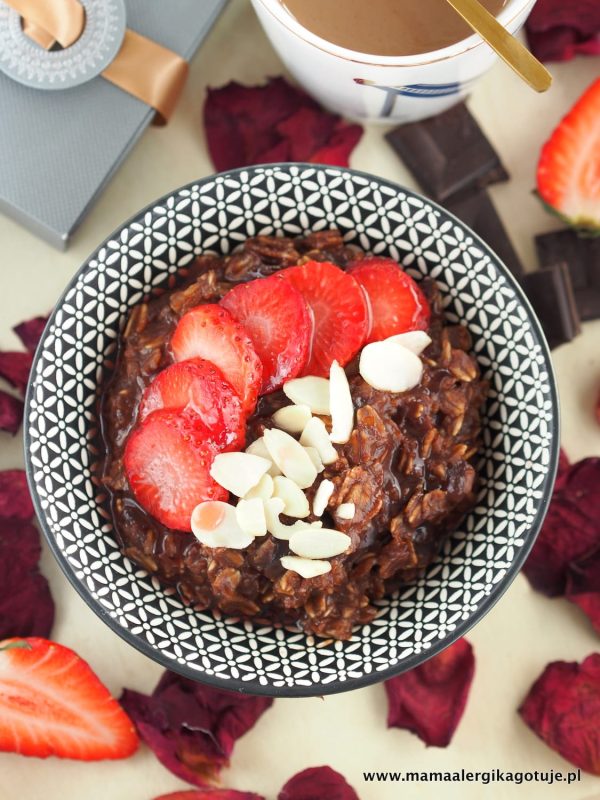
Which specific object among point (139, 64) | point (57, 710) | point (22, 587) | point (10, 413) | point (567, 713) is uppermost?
point (139, 64)

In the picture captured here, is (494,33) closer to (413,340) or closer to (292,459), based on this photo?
(413,340)

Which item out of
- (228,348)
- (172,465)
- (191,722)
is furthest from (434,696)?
(228,348)

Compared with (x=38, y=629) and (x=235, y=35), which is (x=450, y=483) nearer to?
(x=38, y=629)

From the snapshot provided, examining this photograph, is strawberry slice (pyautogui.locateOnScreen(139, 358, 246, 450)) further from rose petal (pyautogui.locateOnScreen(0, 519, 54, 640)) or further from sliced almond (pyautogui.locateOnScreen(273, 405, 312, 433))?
rose petal (pyautogui.locateOnScreen(0, 519, 54, 640))

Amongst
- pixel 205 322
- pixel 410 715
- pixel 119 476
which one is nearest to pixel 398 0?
pixel 205 322

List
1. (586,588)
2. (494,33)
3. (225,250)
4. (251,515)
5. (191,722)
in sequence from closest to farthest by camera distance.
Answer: (251,515) < (494,33) < (225,250) < (191,722) < (586,588)

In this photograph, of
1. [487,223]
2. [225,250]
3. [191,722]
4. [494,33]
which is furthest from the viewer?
[487,223]

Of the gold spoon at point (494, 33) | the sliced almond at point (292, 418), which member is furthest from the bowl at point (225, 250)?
the sliced almond at point (292, 418)
